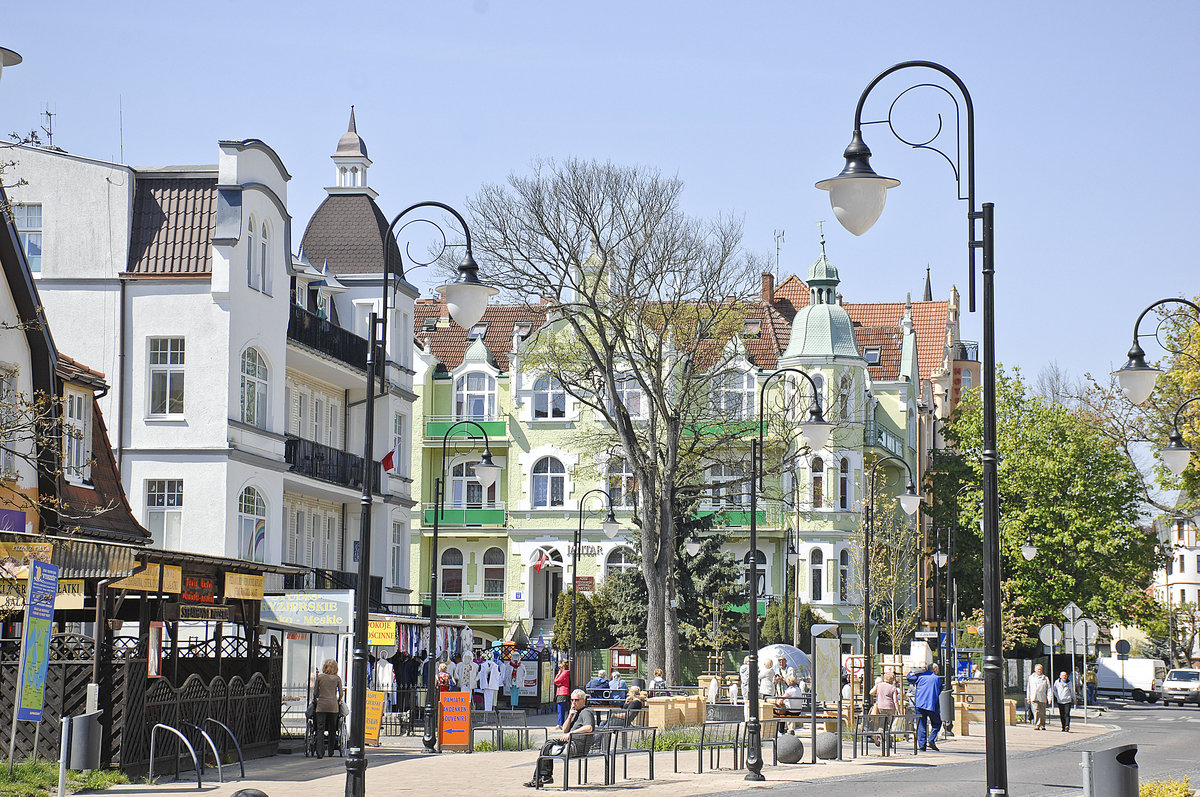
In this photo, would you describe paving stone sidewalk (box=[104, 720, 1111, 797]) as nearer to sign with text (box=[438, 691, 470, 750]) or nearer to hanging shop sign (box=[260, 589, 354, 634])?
sign with text (box=[438, 691, 470, 750])

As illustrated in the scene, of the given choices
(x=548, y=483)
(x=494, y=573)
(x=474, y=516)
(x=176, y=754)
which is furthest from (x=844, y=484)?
(x=176, y=754)

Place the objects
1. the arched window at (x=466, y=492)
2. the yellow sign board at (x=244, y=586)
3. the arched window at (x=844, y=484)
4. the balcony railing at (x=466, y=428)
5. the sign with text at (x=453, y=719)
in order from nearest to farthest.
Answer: the yellow sign board at (x=244, y=586)
the sign with text at (x=453, y=719)
the arched window at (x=844, y=484)
the balcony railing at (x=466, y=428)
the arched window at (x=466, y=492)

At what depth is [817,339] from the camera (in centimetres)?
6481

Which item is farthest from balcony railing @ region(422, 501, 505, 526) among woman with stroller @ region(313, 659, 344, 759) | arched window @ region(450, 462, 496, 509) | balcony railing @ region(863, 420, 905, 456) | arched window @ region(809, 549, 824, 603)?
woman with stroller @ region(313, 659, 344, 759)

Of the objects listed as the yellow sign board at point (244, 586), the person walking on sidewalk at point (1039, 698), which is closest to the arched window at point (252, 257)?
the yellow sign board at point (244, 586)

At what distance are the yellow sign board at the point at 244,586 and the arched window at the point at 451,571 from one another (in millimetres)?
42365

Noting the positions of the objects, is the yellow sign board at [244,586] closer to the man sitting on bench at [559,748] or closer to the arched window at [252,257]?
the man sitting on bench at [559,748]

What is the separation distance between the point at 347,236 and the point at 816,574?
28096mm

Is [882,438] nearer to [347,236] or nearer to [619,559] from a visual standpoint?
[619,559]

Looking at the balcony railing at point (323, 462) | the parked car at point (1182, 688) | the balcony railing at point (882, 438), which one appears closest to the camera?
the balcony railing at point (323, 462)

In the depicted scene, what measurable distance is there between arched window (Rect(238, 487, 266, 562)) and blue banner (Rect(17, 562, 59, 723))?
657 inches

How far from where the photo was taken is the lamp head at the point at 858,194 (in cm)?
1100

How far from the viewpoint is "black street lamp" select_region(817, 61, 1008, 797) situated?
11016mm

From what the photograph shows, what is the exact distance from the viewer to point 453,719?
2700 centimetres
